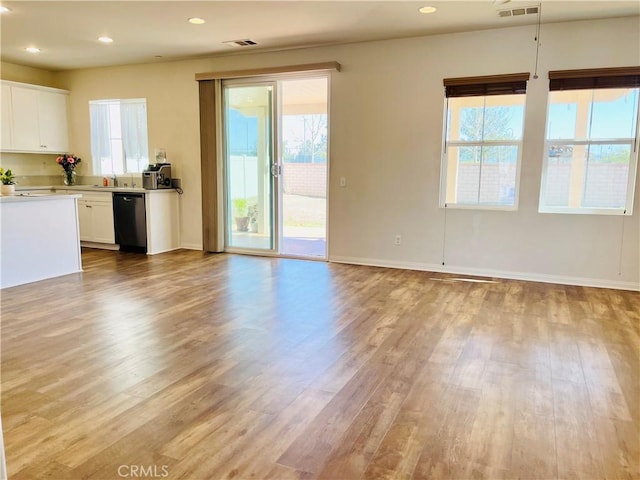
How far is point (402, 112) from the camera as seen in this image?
5.48 metres

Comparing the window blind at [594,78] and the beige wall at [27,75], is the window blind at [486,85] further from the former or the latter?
the beige wall at [27,75]

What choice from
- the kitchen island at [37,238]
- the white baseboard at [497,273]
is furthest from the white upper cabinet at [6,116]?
the white baseboard at [497,273]

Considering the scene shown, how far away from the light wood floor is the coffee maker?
2303mm

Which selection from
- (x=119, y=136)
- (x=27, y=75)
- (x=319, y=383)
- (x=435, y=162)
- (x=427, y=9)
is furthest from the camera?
(x=119, y=136)

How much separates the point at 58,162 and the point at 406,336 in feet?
21.8

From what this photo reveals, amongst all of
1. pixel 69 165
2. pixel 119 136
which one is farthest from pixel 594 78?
pixel 69 165

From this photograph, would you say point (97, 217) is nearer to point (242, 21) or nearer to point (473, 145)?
point (242, 21)

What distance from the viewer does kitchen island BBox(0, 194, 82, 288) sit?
462 centimetres

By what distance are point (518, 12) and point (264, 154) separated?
348 centimetres

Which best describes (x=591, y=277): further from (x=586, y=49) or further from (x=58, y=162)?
(x=58, y=162)

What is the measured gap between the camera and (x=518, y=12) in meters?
4.45

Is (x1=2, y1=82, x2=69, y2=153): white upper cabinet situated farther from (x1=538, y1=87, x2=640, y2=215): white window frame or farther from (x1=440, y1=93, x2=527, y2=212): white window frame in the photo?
(x1=538, y1=87, x2=640, y2=215): white window frame

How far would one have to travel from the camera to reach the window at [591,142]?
4633 mm

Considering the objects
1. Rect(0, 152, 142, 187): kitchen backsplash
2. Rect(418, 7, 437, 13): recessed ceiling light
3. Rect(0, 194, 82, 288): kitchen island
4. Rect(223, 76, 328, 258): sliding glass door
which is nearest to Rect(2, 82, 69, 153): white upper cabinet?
Rect(0, 152, 142, 187): kitchen backsplash
